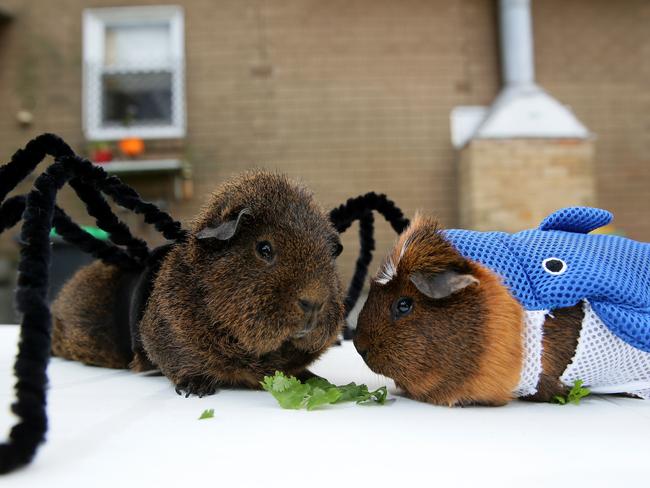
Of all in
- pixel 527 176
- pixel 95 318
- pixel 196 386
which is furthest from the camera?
pixel 527 176

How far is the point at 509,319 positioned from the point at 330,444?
408 millimetres

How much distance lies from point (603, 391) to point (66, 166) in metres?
1.14

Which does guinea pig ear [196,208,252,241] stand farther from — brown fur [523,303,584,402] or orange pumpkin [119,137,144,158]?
orange pumpkin [119,137,144,158]

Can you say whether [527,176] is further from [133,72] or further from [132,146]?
[133,72]

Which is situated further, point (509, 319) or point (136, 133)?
point (136, 133)

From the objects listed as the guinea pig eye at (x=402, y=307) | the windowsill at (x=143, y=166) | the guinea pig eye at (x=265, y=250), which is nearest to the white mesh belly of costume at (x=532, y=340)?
the guinea pig eye at (x=402, y=307)

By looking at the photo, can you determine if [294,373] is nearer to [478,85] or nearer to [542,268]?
[542,268]

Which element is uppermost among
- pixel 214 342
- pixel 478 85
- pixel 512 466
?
pixel 478 85

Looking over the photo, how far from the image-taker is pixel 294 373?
4.11ft

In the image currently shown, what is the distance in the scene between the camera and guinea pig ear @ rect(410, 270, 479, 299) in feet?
3.29

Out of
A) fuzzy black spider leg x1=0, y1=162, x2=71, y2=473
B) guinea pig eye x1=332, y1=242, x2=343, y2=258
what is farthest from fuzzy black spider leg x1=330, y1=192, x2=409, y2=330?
fuzzy black spider leg x1=0, y1=162, x2=71, y2=473

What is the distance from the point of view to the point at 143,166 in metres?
5.45

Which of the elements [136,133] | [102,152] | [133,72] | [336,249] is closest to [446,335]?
[336,249]

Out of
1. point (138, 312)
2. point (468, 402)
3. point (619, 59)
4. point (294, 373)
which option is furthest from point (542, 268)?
point (619, 59)
